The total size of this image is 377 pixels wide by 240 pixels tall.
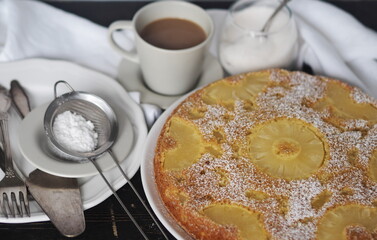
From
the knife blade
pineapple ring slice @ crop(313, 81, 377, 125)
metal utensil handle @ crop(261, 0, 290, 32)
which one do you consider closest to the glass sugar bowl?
metal utensil handle @ crop(261, 0, 290, 32)

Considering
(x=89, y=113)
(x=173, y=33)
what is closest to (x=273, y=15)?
(x=173, y=33)

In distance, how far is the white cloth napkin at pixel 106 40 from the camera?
1.36 m

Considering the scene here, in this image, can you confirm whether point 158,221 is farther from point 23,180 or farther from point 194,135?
point 23,180

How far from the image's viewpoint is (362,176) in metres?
1.02

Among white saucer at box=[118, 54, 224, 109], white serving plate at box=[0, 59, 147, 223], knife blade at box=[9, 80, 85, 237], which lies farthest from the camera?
white saucer at box=[118, 54, 224, 109]

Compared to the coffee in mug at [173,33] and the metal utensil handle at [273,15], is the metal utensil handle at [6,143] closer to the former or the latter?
the coffee in mug at [173,33]

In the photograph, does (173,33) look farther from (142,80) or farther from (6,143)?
(6,143)

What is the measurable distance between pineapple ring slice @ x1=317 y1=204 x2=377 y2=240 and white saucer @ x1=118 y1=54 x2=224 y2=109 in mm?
514

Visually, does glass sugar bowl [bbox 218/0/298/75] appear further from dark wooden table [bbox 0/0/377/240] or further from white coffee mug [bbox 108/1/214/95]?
dark wooden table [bbox 0/0/377/240]

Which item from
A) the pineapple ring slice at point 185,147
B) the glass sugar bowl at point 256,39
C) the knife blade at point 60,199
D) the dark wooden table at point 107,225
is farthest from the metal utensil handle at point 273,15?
the knife blade at point 60,199

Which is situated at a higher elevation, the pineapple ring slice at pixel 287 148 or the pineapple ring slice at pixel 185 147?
the pineapple ring slice at pixel 287 148

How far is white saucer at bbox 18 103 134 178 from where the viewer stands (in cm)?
108

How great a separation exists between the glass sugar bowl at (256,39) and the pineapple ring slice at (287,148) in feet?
0.83

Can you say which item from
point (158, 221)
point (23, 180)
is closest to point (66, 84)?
point (23, 180)
